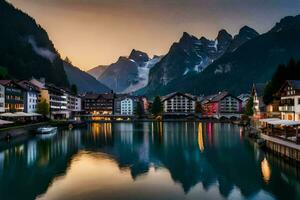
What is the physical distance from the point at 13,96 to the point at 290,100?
260 feet

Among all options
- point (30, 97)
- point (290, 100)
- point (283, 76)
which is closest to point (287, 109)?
point (290, 100)

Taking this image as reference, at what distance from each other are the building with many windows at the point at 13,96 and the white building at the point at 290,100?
73409 mm

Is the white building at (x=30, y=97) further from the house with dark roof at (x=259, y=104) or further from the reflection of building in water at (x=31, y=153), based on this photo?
the house with dark roof at (x=259, y=104)

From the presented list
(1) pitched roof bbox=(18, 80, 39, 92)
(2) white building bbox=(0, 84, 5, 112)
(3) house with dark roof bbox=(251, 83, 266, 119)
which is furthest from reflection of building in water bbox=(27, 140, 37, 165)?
(3) house with dark roof bbox=(251, 83, 266, 119)

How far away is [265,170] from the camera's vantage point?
4566 cm

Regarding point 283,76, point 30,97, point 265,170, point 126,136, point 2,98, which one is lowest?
point 265,170

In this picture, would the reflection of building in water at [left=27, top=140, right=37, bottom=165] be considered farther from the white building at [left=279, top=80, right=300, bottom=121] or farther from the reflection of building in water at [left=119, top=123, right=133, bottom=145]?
the white building at [left=279, top=80, right=300, bottom=121]

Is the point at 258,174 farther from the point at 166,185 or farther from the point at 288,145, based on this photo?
the point at 166,185

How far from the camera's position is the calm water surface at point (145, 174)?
35219mm

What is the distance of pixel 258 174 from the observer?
43.6 metres

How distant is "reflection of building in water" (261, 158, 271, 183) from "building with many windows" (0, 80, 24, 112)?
253 ft

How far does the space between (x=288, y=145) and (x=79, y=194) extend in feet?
93.4

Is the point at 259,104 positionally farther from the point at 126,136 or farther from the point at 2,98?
the point at 2,98

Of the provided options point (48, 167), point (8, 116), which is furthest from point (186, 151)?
point (8, 116)
